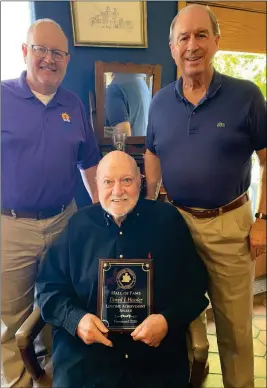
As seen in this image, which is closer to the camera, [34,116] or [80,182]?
[34,116]

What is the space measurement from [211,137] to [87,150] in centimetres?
40

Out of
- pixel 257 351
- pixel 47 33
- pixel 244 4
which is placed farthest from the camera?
pixel 257 351

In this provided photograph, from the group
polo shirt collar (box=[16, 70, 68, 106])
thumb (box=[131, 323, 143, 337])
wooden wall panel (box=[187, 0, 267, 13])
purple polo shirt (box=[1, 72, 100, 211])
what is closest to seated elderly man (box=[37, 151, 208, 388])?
thumb (box=[131, 323, 143, 337])

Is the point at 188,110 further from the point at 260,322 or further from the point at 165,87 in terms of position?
the point at 260,322

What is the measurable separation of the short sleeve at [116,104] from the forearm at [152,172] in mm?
148

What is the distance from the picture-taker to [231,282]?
1.18 metres

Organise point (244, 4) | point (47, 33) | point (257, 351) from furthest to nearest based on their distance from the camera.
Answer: point (257, 351)
point (244, 4)
point (47, 33)

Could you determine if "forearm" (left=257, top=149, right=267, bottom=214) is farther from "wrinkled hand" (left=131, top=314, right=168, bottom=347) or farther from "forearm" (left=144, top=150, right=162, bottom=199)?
"wrinkled hand" (left=131, top=314, right=168, bottom=347)

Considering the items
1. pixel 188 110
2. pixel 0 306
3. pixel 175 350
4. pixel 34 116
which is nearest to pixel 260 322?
pixel 175 350

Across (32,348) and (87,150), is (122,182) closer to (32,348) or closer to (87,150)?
(87,150)

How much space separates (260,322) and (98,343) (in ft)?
2.02

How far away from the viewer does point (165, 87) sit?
1.11m

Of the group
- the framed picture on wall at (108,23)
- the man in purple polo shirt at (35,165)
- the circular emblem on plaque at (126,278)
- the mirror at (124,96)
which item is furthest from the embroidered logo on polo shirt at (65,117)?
the circular emblem on plaque at (126,278)

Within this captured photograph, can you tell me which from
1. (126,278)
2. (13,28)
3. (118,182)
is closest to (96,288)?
(126,278)
